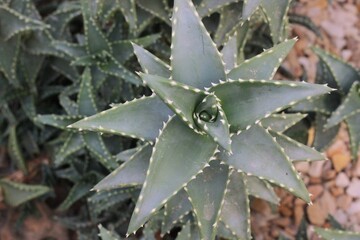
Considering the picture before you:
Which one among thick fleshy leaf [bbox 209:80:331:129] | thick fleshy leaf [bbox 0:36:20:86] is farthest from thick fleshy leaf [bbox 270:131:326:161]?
thick fleshy leaf [bbox 0:36:20:86]

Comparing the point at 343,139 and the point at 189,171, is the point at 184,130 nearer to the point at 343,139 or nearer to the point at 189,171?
the point at 189,171

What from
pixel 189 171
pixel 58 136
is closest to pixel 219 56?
pixel 189 171

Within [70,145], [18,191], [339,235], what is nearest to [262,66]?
[339,235]

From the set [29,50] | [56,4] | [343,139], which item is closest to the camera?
[29,50]

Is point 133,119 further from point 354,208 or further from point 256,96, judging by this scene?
point 354,208

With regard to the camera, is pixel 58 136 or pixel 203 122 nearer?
pixel 203 122

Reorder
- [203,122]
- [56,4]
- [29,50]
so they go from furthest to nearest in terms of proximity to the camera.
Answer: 1. [56,4]
2. [29,50]
3. [203,122]

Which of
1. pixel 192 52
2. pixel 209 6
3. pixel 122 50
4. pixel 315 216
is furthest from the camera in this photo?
pixel 315 216

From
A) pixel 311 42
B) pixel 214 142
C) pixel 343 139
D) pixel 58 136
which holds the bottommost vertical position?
pixel 343 139
